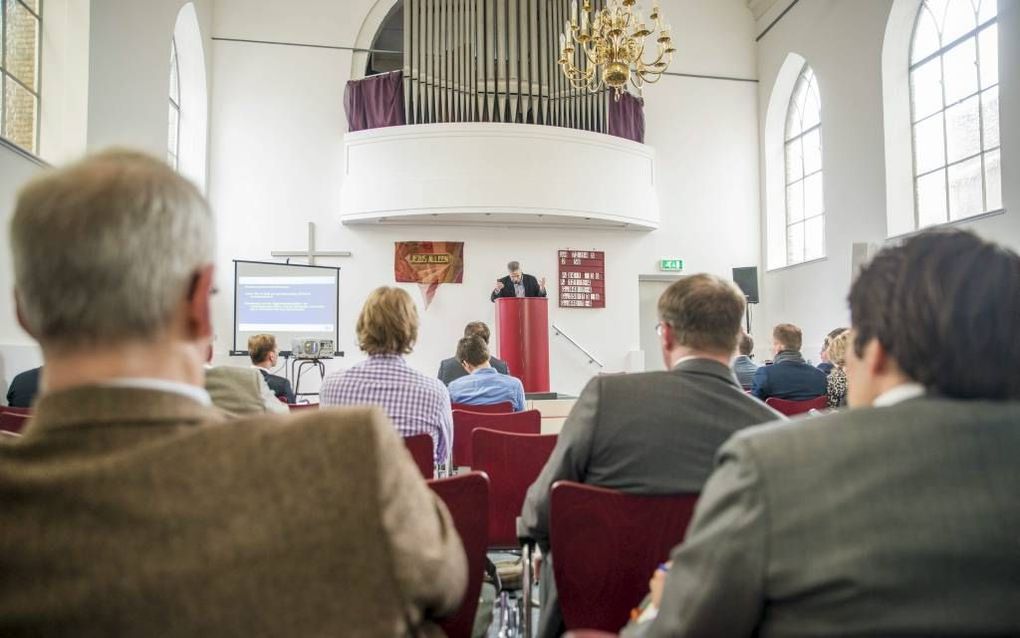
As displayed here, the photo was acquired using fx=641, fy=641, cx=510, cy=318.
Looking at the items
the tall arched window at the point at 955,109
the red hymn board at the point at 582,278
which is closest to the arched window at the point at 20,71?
the red hymn board at the point at 582,278

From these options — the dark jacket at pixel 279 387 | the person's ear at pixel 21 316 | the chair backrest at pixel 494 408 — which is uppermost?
the person's ear at pixel 21 316

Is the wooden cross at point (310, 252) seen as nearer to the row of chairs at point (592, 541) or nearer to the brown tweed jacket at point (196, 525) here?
the row of chairs at point (592, 541)

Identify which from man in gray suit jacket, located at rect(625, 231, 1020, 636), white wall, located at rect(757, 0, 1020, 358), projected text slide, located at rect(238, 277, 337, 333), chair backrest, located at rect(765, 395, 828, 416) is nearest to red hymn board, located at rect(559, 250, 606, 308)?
white wall, located at rect(757, 0, 1020, 358)

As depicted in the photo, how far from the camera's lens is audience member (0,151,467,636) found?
606 millimetres

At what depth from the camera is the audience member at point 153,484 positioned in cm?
61

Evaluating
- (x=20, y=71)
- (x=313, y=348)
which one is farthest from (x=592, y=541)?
(x=313, y=348)

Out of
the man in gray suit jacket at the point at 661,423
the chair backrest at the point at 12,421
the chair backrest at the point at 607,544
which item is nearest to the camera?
the chair backrest at the point at 607,544

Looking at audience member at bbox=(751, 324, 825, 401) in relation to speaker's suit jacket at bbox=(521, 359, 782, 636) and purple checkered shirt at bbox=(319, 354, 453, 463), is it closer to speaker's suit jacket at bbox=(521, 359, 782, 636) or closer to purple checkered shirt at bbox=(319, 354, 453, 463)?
purple checkered shirt at bbox=(319, 354, 453, 463)

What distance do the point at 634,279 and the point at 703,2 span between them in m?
4.12

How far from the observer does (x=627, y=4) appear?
4520 millimetres

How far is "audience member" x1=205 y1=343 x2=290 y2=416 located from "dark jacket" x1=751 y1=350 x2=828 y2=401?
3.10 metres

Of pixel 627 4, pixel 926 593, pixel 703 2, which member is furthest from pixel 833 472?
pixel 703 2

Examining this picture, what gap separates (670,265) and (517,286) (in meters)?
2.45

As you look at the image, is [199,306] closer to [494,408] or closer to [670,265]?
[494,408]
